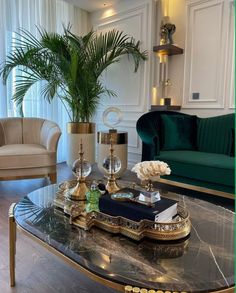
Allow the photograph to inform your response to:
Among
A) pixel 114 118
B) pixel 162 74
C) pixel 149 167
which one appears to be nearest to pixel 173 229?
pixel 149 167

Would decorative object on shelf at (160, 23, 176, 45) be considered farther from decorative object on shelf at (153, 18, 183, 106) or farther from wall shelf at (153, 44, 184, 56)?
wall shelf at (153, 44, 184, 56)

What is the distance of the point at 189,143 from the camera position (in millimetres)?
Answer: 2975

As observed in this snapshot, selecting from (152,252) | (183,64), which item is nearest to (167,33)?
(183,64)

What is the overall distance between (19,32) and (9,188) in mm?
2119

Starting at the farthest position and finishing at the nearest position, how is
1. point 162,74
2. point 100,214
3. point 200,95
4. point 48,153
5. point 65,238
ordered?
point 162,74, point 200,95, point 48,153, point 100,214, point 65,238

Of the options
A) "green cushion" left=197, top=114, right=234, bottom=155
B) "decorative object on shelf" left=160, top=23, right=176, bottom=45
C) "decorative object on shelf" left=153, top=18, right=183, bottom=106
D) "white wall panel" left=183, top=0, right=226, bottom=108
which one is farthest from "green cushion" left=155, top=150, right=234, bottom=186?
"decorative object on shelf" left=160, top=23, right=176, bottom=45

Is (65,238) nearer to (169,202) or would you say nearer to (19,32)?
(169,202)

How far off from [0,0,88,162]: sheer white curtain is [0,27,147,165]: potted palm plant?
0.12 metres

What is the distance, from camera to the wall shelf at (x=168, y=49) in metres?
3.25

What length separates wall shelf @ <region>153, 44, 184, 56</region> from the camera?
325 centimetres

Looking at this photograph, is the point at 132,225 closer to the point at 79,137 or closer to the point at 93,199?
the point at 93,199

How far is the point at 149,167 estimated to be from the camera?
4.00 feet

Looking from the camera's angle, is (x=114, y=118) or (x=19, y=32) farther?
(x=114, y=118)

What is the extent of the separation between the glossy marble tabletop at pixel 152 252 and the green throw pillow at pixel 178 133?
1.65m
